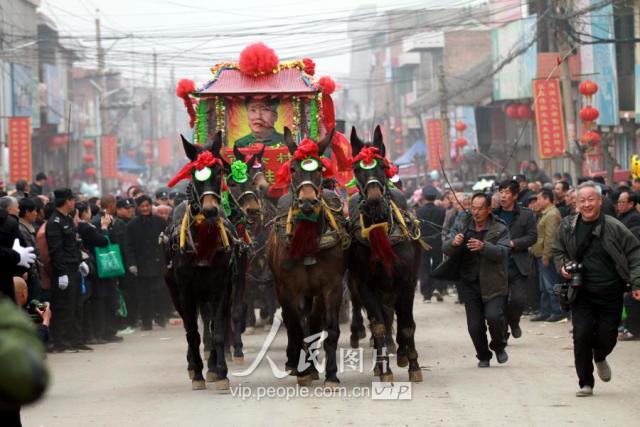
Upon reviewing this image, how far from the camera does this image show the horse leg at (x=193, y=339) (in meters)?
12.1

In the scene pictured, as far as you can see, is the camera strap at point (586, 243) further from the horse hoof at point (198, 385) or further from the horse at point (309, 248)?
the horse hoof at point (198, 385)

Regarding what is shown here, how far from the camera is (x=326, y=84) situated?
18.7 m

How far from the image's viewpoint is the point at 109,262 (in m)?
17.9

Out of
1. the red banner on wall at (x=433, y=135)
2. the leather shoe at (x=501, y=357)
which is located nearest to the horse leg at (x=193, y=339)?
the leather shoe at (x=501, y=357)

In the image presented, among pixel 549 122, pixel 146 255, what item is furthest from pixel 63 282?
pixel 549 122

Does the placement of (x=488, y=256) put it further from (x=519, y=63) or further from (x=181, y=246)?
(x=519, y=63)

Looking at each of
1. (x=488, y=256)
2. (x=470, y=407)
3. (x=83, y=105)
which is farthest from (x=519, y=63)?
(x=83, y=105)

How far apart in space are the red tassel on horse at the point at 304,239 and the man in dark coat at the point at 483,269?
1990 millimetres

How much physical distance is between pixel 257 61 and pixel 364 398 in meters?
8.66

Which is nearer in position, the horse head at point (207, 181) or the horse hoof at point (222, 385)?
the horse head at point (207, 181)

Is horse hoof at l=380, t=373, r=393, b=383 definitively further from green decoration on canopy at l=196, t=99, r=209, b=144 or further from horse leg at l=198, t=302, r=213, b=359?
green decoration on canopy at l=196, t=99, r=209, b=144

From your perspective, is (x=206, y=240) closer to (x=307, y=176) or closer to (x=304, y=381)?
(x=307, y=176)

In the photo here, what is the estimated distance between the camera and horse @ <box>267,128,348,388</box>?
452 inches

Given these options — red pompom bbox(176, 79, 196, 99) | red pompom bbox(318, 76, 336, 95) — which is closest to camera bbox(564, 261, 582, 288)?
red pompom bbox(318, 76, 336, 95)
